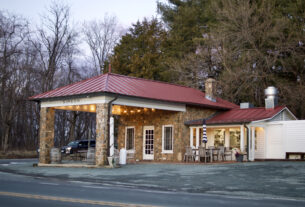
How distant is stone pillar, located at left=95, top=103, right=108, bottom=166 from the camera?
64.1 feet

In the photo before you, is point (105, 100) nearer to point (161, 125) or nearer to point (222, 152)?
point (161, 125)

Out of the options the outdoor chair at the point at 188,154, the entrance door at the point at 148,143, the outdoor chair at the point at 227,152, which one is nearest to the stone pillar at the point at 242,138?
the outdoor chair at the point at 227,152

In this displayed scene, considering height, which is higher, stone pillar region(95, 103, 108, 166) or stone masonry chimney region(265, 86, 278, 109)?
stone masonry chimney region(265, 86, 278, 109)

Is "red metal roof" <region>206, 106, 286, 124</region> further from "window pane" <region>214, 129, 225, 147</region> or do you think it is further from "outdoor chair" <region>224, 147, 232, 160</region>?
"outdoor chair" <region>224, 147, 232, 160</region>

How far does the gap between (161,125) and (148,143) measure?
5.55 feet

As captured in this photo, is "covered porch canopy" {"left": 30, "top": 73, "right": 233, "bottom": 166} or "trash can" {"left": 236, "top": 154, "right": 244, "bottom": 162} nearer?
"covered porch canopy" {"left": 30, "top": 73, "right": 233, "bottom": 166}

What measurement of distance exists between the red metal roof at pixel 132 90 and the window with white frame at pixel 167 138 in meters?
2.10

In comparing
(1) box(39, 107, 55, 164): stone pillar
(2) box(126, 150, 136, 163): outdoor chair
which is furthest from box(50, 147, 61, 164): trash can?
(2) box(126, 150, 136, 163): outdoor chair

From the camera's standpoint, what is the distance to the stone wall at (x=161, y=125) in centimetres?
2444

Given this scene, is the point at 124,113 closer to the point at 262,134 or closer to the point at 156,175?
the point at 262,134

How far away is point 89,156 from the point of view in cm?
2030

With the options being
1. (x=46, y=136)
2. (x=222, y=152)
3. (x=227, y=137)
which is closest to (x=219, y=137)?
(x=227, y=137)

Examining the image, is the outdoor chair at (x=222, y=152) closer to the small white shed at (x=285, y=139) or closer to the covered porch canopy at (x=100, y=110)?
the small white shed at (x=285, y=139)

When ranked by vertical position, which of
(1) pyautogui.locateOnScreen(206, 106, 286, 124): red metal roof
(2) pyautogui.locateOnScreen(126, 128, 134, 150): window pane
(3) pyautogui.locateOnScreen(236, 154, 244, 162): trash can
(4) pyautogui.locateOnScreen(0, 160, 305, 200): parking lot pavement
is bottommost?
(4) pyautogui.locateOnScreen(0, 160, 305, 200): parking lot pavement
